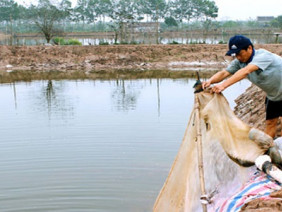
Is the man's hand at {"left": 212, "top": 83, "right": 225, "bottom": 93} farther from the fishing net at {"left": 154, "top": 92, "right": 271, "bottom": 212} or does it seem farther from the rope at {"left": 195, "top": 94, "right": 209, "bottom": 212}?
the rope at {"left": 195, "top": 94, "right": 209, "bottom": 212}

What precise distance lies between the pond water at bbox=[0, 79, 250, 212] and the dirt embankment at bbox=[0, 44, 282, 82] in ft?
40.4

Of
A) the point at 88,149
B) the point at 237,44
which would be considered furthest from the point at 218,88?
the point at 88,149

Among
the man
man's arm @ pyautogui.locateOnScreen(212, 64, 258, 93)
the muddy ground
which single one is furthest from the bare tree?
man's arm @ pyautogui.locateOnScreen(212, 64, 258, 93)

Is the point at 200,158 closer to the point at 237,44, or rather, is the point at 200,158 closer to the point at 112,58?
the point at 237,44

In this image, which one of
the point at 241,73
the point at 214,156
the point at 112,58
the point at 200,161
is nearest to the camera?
the point at 200,161

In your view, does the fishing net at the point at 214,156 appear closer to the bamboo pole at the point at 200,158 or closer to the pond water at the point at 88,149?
the bamboo pole at the point at 200,158

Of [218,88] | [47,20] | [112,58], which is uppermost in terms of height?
[47,20]

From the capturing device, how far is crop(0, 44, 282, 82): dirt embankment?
26.2m

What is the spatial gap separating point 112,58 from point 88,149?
20.4 metres

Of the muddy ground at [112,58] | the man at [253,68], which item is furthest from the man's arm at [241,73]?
the muddy ground at [112,58]

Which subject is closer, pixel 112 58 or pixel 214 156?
pixel 214 156

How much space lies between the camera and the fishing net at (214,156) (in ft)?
12.7

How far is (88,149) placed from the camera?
7.62 metres

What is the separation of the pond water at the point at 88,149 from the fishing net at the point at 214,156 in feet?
4.63
